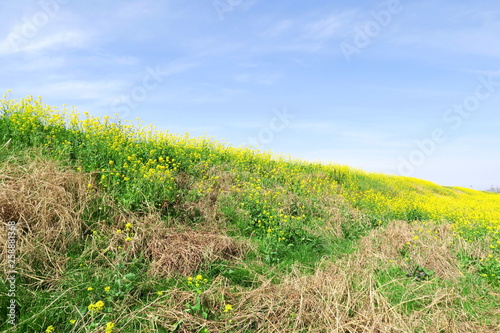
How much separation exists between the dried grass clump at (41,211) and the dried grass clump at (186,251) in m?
1.29


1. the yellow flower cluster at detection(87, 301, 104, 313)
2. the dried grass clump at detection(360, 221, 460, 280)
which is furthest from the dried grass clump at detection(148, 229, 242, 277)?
the dried grass clump at detection(360, 221, 460, 280)

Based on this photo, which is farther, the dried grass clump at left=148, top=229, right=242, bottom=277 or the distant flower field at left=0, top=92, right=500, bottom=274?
the distant flower field at left=0, top=92, right=500, bottom=274

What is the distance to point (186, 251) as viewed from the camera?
5.15 m

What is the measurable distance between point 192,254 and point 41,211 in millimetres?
2458

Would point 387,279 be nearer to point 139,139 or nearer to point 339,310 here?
point 339,310

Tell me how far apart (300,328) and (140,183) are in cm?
423

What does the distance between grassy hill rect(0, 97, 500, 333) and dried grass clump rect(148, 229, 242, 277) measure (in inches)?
0.9

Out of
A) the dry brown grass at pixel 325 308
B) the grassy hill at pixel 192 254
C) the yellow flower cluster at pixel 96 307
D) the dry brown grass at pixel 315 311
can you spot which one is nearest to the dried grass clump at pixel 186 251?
the grassy hill at pixel 192 254

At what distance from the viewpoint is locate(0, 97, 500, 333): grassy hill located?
148 inches

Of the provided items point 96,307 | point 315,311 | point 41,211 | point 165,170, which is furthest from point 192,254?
point 165,170

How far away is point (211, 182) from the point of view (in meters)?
8.90

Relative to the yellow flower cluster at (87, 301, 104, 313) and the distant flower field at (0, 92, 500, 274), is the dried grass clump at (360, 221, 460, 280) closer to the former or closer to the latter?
the distant flower field at (0, 92, 500, 274)

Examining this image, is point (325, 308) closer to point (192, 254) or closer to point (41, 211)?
point (192, 254)

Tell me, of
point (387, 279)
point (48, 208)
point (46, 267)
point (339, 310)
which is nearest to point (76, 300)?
point (46, 267)
